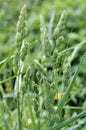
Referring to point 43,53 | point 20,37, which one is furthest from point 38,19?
point 20,37

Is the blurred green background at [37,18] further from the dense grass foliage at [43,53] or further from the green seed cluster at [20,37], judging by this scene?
the green seed cluster at [20,37]

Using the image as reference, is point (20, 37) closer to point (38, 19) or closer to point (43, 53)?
point (43, 53)

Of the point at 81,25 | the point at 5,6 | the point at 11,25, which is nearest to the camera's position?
the point at 81,25

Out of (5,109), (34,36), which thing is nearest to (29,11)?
(34,36)

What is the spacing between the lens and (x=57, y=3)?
4.13m

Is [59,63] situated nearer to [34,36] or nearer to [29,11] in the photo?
[34,36]

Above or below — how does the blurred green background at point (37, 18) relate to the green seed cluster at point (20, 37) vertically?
above

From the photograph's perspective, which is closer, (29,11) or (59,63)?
(59,63)

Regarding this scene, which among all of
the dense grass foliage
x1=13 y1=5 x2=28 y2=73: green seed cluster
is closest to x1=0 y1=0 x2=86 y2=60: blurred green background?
the dense grass foliage

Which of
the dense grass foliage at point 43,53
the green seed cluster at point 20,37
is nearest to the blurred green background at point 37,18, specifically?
the dense grass foliage at point 43,53

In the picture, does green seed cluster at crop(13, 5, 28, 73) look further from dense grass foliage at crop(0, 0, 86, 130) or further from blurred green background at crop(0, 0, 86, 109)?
blurred green background at crop(0, 0, 86, 109)

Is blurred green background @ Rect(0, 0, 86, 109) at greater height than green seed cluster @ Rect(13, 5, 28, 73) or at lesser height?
greater

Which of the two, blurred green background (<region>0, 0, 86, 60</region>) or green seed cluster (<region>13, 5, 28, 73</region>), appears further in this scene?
blurred green background (<region>0, 0, 86, 60</region>)

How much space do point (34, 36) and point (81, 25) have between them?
450 mm
